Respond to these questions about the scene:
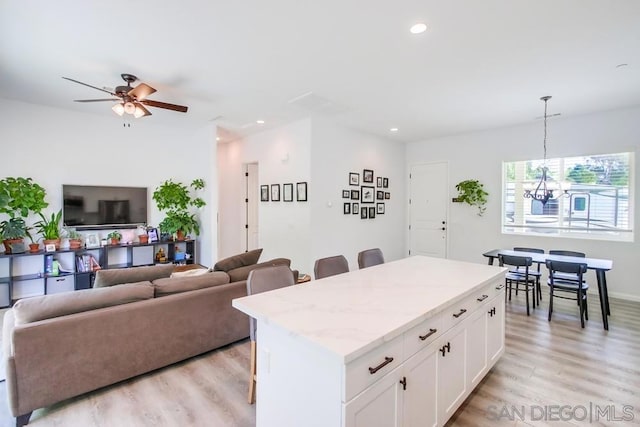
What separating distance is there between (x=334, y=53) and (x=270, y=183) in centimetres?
322

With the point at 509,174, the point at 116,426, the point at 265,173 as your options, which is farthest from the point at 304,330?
the point at 509,174

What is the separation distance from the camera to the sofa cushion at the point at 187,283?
8.33 feet

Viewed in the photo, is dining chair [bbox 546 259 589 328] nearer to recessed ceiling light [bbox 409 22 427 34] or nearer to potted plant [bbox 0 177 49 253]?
recessed ceiling light [bbox 409 22 427 34]

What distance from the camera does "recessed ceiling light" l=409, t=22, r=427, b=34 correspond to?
96.5 inches

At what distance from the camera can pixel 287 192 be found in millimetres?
5418

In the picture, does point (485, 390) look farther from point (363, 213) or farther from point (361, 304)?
point (363, 213)

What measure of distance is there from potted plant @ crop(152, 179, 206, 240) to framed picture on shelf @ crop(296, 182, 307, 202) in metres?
1.82

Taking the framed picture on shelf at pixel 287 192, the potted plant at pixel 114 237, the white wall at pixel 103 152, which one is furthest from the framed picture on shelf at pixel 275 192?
the potted plant at pixel 114 237

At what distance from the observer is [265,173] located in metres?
5.90

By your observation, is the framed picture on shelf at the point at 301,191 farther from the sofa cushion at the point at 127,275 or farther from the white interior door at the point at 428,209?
the white interior door at the point at 428,209

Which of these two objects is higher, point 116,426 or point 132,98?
point 132,98

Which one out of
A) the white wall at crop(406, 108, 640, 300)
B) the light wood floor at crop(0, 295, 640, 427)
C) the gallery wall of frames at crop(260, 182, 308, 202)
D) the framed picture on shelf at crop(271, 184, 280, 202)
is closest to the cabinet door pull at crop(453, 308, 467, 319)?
the light wood floor at crop(0, 295, 640, 427)

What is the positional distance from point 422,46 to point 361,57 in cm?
57

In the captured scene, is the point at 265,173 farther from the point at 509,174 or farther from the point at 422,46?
the point at 509,174
